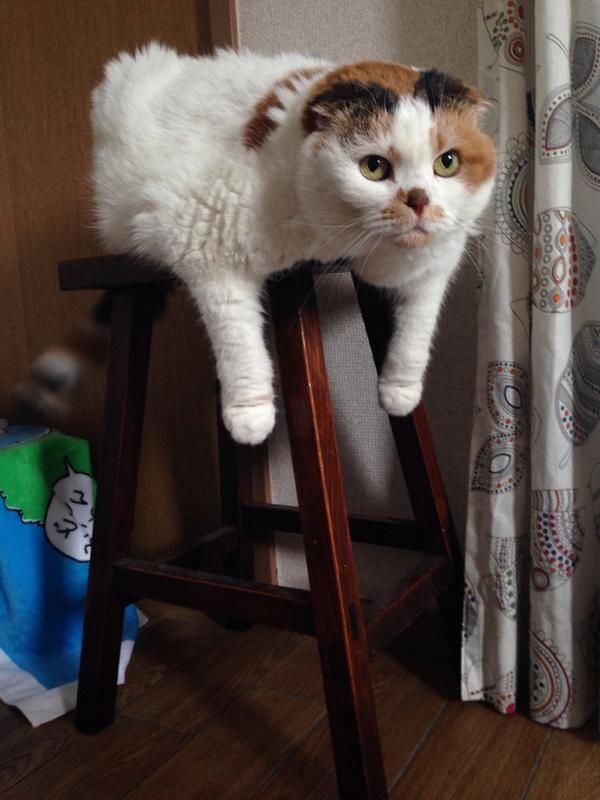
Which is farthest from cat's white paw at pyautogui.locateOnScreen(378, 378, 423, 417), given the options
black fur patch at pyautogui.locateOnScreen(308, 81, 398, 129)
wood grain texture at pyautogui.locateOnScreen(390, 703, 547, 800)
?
wood grain texture at pyautogui.locateOnScreen(390, 703, 547, 800)

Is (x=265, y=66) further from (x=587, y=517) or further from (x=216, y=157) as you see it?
(x=587, y=517)

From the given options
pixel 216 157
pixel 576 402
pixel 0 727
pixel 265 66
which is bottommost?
pixel 0 727

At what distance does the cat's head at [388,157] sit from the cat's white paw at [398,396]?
236mm

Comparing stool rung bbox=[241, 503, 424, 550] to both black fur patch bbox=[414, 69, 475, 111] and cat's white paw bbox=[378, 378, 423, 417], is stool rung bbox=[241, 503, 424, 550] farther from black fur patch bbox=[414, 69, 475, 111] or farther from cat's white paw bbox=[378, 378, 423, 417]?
black fur patch bbox=[414, 69, 475, 111]

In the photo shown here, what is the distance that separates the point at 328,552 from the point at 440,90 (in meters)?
0.49

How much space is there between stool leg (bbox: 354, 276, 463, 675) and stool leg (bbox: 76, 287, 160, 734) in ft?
1.03

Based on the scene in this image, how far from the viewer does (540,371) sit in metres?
0.81

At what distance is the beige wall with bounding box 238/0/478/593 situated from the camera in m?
0.97

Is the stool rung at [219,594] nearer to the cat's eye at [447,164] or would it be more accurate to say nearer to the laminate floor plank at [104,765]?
the laminate floor plank at [104,765]

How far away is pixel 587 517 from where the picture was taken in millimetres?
859

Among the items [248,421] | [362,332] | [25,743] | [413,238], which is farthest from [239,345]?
[25,743]

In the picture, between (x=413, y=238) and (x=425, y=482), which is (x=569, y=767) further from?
(x=413, y=238)

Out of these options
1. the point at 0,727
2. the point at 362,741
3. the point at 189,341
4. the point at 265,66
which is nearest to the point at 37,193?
the point at 189,341

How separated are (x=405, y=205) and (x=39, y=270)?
3.53 feet
